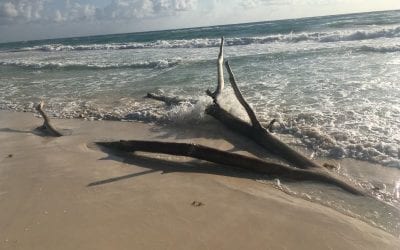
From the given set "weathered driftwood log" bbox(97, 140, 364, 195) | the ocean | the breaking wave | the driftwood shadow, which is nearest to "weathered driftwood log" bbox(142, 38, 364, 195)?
"weathered driftwood log" bbox(97, 140, 364, 195)

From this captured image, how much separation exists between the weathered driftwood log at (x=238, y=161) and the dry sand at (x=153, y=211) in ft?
0.56

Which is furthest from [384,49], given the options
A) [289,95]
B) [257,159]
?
[257,159]

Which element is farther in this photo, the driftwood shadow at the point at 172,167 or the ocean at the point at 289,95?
the ocean at the point at 289,95

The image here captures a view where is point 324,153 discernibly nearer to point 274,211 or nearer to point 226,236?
point 274,211

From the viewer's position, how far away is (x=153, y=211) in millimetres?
4688

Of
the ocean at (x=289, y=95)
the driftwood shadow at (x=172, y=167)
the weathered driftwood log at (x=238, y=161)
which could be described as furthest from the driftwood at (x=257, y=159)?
the ocean at (x=289, y=95)

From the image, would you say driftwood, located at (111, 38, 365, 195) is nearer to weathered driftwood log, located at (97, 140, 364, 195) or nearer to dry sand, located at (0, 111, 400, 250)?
weathered driftwood log, located at (97, 140, 364, 195)

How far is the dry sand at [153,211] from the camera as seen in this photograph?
404 centimetres

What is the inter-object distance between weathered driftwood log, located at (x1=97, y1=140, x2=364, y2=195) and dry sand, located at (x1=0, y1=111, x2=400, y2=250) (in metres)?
0.17

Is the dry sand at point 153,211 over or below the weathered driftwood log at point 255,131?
below

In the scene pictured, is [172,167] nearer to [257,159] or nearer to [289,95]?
[257,159]

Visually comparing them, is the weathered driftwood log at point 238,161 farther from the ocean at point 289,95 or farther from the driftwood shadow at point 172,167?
the ocean at point 289,95

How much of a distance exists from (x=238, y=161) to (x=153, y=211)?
162 centimetres

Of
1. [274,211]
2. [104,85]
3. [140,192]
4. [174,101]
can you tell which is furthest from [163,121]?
[104,85]
